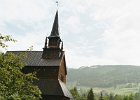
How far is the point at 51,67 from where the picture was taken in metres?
50.7

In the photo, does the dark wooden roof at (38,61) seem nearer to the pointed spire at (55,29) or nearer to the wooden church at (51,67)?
the wooden church at (51,67)

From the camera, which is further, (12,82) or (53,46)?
(53,46)

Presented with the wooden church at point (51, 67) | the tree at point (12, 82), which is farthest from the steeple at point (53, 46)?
the tree at point (12, 82)

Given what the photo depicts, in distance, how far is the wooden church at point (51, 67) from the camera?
47369mm

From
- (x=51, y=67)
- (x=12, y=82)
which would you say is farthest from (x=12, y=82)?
(x=51, y=67)

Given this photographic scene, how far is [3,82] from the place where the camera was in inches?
772

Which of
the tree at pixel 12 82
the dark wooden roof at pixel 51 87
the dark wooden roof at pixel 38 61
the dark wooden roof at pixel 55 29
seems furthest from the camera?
the dark wooden roof at pixel 55 29

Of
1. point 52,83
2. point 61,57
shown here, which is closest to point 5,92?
point 52,83

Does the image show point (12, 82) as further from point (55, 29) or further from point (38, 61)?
point (55, 29)

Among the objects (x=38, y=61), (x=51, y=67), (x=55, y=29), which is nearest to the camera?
(x=51, y=67)

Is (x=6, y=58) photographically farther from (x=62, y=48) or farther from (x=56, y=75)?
(x=62, y=48)

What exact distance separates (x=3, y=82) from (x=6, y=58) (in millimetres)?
2504

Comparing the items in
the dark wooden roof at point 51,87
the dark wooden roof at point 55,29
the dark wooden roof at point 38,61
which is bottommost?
the dark wooden roof at point 51,87

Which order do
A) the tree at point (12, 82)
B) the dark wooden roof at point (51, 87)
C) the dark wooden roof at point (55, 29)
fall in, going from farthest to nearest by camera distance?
1. the dark wooden roof at point (55, 29)
2. the dark wooden roof at point (51, 87)
3. the tree at point (12, 82)
